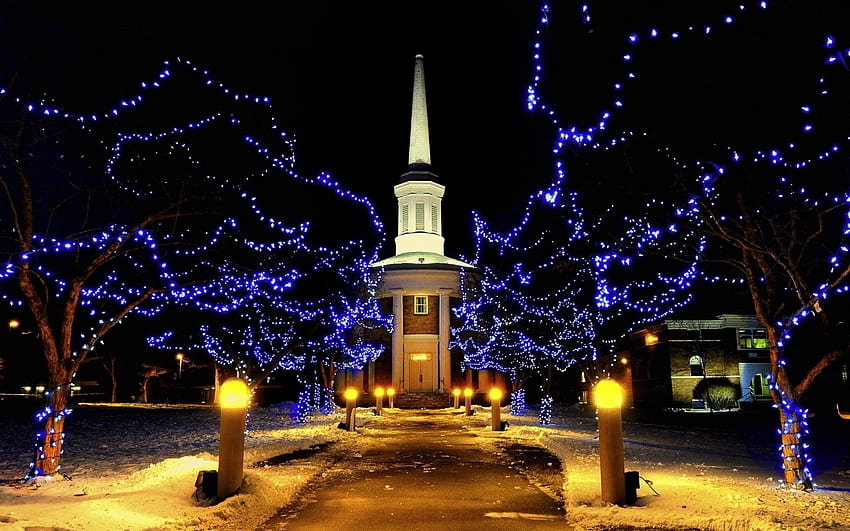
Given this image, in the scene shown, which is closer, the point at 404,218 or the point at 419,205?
the point at 419,205

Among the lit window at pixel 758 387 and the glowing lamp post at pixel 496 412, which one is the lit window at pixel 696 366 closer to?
the lit window at pixel 758 387

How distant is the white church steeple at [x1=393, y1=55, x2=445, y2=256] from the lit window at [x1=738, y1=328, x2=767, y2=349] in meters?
21.9

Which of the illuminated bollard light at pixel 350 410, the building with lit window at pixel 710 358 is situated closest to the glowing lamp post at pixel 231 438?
the illuminated bollard light at pixel 350 410

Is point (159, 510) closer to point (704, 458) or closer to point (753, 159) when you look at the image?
point (753, 159)

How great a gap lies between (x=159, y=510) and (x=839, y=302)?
2050 cm

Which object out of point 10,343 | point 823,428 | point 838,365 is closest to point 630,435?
point 823,428

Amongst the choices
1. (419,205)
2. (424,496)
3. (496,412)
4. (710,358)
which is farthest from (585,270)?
(419,205)

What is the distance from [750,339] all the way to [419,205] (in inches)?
986

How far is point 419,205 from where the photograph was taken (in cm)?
5244

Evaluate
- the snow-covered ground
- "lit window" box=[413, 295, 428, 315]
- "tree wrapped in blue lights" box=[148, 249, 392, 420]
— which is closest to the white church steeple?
"lit window" box=[413, 295, 428, 315]

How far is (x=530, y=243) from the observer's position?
30828mm

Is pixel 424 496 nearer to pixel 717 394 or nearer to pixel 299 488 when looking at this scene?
pixel 299 488

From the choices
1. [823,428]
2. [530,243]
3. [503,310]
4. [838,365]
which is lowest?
[823,428]

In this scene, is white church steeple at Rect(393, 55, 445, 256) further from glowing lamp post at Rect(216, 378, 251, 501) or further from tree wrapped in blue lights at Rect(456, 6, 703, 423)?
glowing lamp post at Rect(216, 378, 251, 501)
